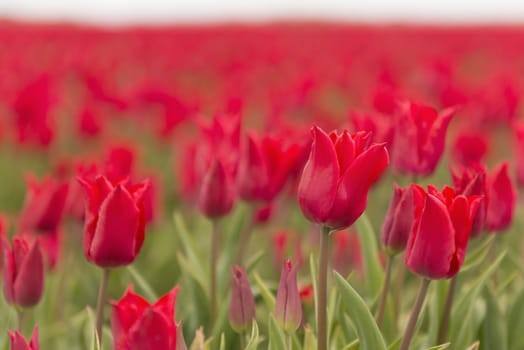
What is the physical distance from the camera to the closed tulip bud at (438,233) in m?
1.08

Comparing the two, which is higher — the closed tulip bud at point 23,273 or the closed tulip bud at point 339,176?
the closed tulip bud at point 339,176

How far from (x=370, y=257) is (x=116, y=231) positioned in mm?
619

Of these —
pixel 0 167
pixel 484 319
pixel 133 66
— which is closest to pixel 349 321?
pixel 484 319

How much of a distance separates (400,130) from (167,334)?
65 centimetres

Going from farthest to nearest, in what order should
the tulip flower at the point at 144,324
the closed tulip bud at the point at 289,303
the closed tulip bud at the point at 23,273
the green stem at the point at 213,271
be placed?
1. the green stem at the point at 213,271
2. the closed tulip bud at the point at 23,273
3. the closed tulip bud at the point at 289,303
4. the tulip flower at the point at 144,324

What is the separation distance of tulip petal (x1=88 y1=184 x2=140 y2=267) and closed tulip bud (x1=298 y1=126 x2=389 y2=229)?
0.79 ft

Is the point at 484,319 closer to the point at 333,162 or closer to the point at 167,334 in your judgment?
the point at 333,162

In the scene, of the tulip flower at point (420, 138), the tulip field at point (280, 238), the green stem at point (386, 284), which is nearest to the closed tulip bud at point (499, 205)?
the tulip field at point (280, 238)

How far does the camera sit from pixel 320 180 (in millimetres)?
1108

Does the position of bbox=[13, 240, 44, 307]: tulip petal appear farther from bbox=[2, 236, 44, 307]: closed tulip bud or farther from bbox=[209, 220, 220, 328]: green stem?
bbox=[209, 220, 220, 328]: green stem

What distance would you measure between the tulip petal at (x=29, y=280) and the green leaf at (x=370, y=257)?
61 cm

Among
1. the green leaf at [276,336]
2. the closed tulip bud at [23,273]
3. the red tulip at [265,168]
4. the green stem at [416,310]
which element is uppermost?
the red tulip at [265,168]

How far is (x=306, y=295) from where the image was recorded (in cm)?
157

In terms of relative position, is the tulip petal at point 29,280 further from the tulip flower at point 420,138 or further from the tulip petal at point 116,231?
the tulip flower at point 420,138
